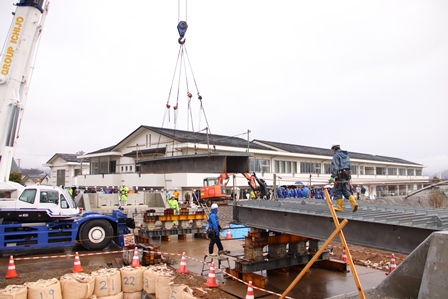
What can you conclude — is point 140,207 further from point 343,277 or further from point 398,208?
point 398,208

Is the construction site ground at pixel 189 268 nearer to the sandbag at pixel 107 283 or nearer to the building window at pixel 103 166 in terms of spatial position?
the sandbag at pixel 107 283

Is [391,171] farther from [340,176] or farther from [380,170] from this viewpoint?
[340,176]

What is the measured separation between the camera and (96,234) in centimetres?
1360

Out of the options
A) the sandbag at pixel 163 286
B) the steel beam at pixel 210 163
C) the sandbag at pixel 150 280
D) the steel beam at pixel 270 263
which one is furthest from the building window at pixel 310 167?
the sandbag at pixel 163 286

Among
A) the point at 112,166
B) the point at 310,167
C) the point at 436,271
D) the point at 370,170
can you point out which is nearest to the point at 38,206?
the point at 436,271

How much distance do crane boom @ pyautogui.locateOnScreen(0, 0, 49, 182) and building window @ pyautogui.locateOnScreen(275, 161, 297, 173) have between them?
27316 millimetres

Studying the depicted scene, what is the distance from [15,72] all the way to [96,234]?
22.0 ft

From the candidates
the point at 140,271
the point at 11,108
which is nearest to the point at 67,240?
the point at 11,108

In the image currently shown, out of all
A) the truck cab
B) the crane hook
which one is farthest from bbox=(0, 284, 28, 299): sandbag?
the crane hook

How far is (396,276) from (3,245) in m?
12.5

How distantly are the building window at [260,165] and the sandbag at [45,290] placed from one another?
26607 millimetres

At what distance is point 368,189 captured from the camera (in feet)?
152

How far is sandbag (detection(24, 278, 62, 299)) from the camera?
23.6 feet

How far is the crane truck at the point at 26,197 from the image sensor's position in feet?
41.0
